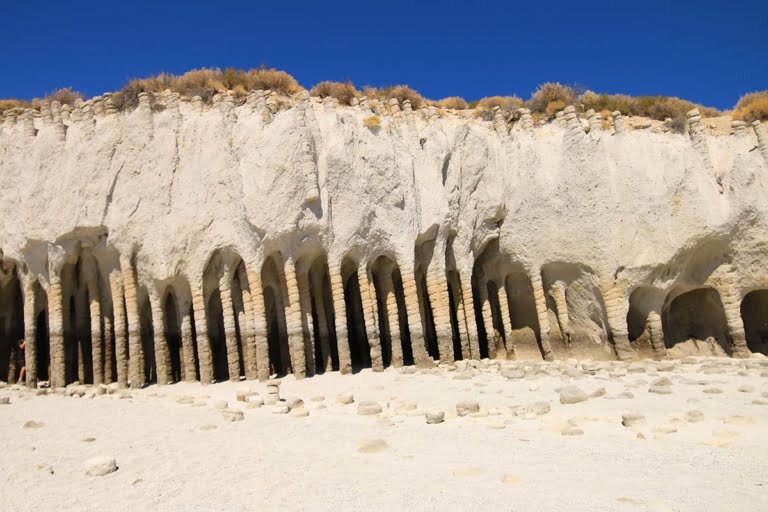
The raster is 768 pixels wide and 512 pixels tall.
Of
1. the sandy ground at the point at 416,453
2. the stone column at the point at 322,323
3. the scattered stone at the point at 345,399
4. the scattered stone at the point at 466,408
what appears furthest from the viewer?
the stone column at the point at 322,323

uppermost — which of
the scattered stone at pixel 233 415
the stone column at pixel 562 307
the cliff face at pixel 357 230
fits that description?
the cliff face at pixel 357 230

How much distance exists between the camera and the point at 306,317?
18.2 metres

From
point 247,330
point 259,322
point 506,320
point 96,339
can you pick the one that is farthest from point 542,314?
point 96,339

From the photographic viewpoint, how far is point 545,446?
733 cm

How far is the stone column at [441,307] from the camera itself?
19062 millimetres

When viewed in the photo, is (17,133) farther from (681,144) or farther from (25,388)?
(681,144)

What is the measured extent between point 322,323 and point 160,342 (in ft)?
17.4

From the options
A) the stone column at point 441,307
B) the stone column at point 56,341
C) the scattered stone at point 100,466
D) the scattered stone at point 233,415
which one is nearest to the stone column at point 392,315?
the stone column at point 441,307

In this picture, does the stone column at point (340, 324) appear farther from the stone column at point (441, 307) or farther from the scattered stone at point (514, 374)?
the scattered stone at point (514, 374)

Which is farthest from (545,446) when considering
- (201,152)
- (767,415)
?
(201,152)

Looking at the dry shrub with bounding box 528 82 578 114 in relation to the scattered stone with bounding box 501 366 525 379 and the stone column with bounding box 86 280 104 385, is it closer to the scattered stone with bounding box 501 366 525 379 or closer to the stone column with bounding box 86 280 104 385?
the scattered stone with bounding box 501 366 525 379

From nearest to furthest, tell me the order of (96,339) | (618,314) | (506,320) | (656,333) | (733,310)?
(96,339) → (618,314) → (656,333) → (733,310) → (506,320)

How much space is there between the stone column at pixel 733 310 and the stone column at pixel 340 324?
534 inches

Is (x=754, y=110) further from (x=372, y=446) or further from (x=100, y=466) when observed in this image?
(x=100, y=466)
